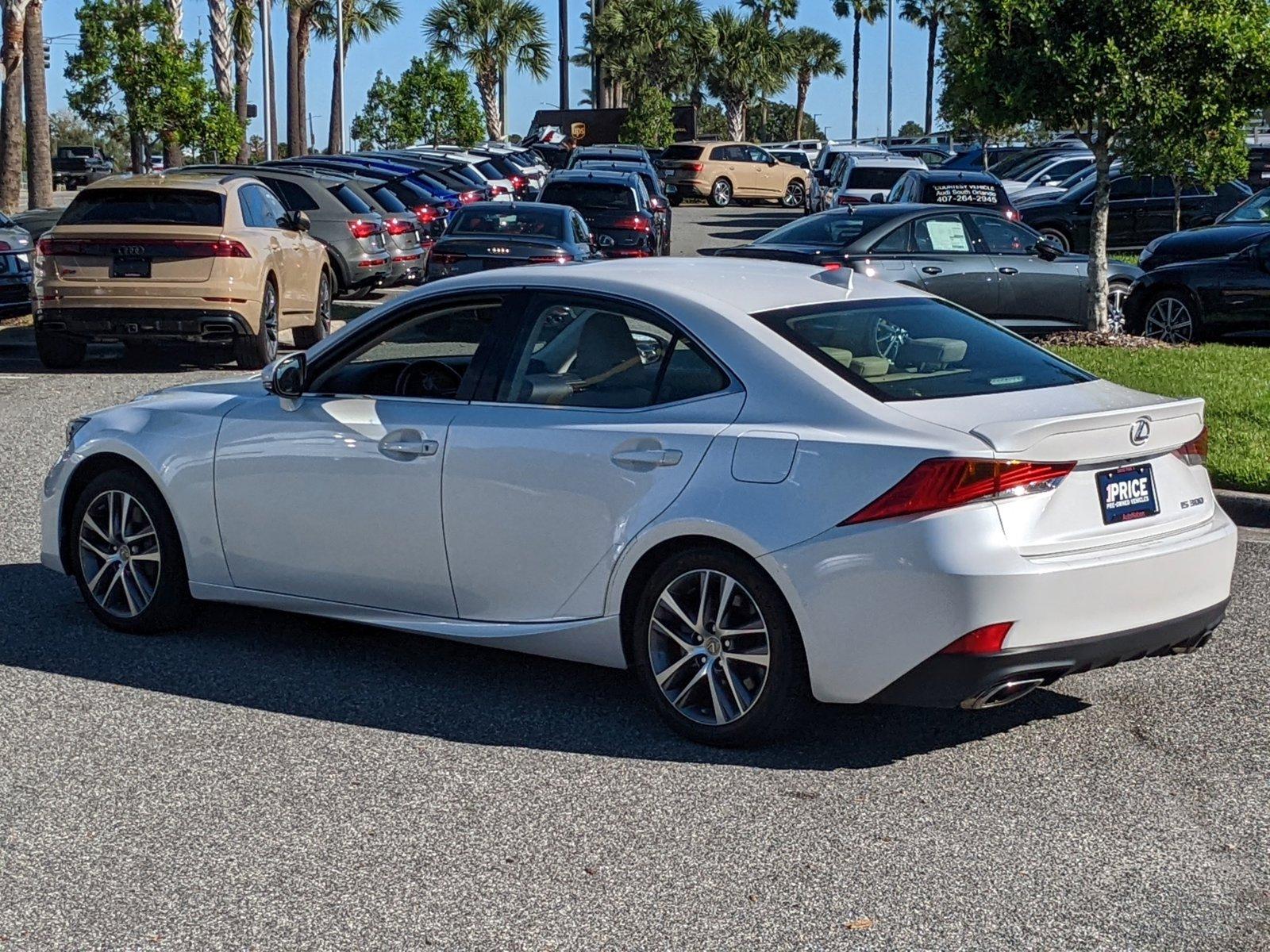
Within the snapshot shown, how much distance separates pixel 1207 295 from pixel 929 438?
11719 millimetres

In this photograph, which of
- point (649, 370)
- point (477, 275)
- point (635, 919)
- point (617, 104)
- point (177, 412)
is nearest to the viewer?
point (635, 919)

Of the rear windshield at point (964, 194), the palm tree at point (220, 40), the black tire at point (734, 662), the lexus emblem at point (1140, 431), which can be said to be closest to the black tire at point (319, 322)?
the rear windshield at point (964, 194)

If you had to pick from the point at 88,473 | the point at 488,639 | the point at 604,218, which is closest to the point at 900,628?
the point at 488,639

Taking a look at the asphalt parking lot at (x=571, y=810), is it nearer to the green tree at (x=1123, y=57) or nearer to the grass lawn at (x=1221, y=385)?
the grass lawn at (x=1221, y=385)

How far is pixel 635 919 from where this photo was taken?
4.46m

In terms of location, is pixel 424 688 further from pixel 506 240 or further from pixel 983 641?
pixel 506 240

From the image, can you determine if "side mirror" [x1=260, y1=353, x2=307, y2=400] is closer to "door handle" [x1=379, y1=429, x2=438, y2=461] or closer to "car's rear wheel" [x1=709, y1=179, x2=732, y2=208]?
"door handle" [x1=379, y1=429, x2=438, y2=461]

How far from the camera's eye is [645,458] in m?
5.75

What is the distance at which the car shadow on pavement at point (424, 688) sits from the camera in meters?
5.86

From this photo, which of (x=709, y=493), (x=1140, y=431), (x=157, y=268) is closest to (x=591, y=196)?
(x=157, y=268)

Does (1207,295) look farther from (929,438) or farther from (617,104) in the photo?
(617,104)

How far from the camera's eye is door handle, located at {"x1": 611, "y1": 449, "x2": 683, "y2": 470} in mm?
5691

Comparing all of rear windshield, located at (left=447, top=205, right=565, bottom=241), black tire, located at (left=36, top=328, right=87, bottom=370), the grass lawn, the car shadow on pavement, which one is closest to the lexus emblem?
the car shadow on pavement

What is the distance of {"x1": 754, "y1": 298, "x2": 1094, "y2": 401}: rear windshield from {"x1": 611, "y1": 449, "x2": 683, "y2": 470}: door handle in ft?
1.75
